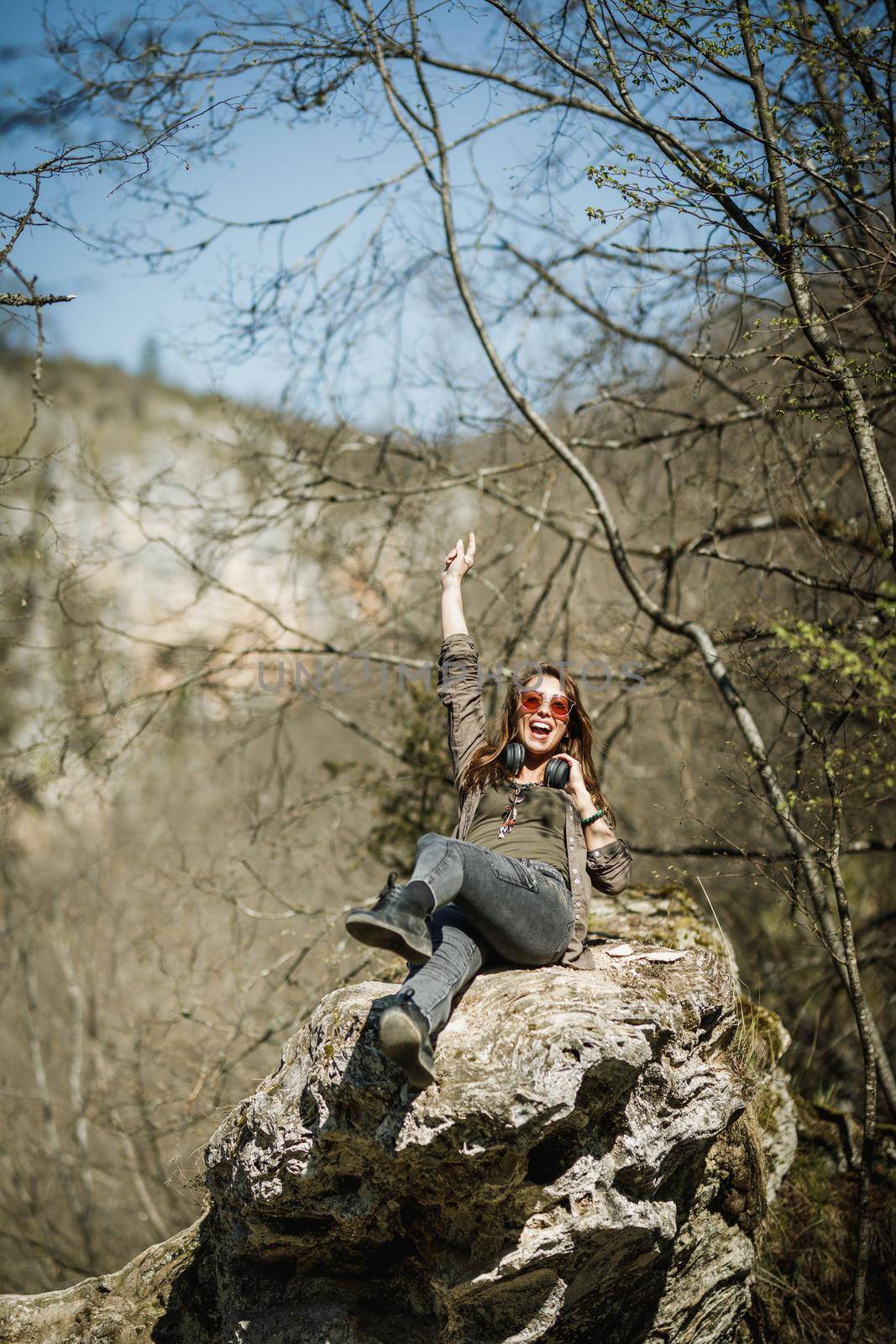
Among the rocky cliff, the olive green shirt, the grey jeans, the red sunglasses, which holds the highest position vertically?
the red sunglasses

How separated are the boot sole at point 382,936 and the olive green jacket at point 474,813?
35.1 inches

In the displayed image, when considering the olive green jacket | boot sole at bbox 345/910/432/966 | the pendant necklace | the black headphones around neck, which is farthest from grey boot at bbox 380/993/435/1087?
the black headphones around neck

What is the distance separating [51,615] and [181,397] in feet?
81.8

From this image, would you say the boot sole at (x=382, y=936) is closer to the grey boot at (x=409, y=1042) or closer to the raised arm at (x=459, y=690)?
the grey boot at (x=409, y=1042)

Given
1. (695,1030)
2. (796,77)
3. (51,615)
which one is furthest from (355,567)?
(695,1030)

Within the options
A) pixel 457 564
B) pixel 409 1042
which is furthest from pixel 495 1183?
pixel 457 564

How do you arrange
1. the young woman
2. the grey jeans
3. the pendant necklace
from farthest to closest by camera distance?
1. the pendant necklace
2. the grey jeans
3. the young woman

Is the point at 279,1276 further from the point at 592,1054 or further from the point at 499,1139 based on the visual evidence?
the point at 592,1054

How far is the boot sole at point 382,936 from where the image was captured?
2.35 metres

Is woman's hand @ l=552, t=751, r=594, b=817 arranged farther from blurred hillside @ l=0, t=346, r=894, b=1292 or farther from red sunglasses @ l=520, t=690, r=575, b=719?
blurred hillside @ l=0, t=346, r=894, b=1292

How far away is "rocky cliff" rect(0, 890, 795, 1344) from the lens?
2.55 m

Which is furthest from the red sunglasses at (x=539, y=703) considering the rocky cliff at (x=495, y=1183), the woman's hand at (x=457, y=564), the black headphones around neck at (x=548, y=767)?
the rocky cliff at (x=495, y=1183)

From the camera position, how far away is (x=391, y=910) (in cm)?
242

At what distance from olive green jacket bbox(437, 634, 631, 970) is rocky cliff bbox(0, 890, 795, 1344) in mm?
240
